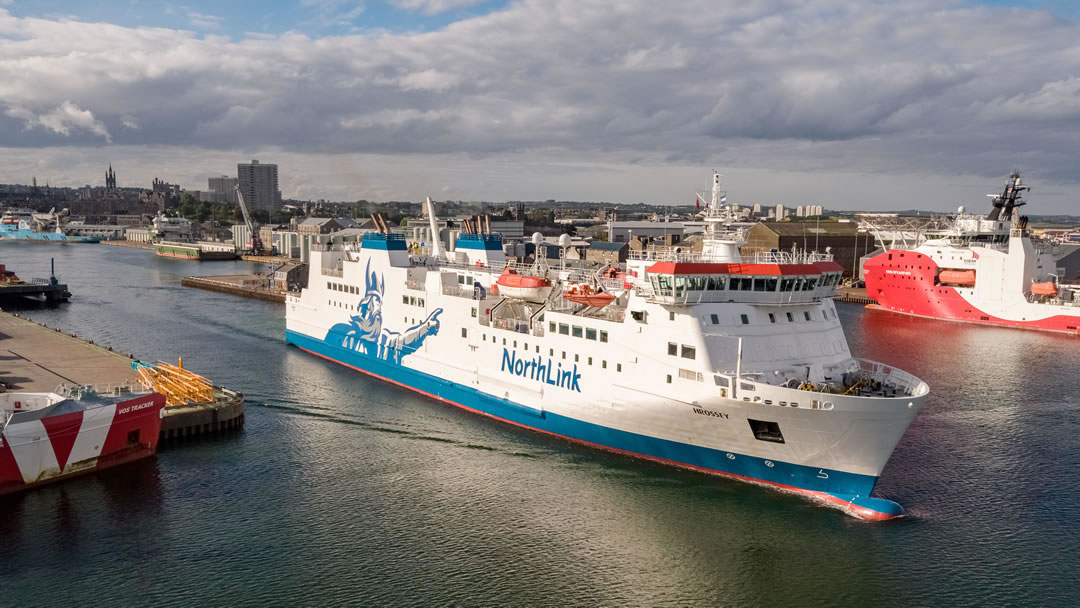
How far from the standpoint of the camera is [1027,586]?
14.6 meters

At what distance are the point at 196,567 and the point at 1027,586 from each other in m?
16.8

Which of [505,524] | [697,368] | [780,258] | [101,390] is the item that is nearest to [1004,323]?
[780,258]

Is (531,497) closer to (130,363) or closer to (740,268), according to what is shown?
(740,268)

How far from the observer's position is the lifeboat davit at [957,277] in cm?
4888

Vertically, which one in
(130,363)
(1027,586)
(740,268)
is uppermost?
(740,268)

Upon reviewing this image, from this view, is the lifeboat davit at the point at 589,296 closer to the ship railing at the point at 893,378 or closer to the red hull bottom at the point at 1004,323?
the ship railing at the point at 893,378

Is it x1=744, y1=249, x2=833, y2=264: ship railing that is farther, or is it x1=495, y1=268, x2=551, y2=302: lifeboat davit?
x1=495, y1=268, x2=551, y2=302: lifeboat davit

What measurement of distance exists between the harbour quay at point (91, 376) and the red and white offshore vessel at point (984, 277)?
46092mm

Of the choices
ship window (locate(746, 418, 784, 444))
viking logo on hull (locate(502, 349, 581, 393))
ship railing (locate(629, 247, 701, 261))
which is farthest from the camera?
viking logo on hull (locate(502, 349, 581, 393))

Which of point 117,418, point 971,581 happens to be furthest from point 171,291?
point 971,581

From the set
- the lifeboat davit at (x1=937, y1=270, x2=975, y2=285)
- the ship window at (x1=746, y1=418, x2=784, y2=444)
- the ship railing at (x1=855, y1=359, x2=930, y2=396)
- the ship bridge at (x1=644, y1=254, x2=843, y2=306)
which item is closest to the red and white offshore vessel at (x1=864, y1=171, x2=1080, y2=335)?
the lifeboat davit at (x1=937, y1=270, x2=975, y2=285)

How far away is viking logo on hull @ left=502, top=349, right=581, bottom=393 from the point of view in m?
21.1

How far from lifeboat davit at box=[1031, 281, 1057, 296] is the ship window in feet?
128

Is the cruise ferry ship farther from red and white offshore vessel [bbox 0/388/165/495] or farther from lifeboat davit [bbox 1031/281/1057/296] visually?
lifeboat davit [bbox 1031/281/1057/296]
